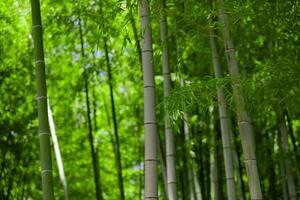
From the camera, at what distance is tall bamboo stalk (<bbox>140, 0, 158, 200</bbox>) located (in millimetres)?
2847

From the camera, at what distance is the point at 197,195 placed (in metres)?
7.21

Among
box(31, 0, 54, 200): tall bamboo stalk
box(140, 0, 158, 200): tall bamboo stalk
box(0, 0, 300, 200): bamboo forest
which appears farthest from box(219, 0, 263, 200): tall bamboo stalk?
box(31, 0, 54, 200): tall bamboo stalk

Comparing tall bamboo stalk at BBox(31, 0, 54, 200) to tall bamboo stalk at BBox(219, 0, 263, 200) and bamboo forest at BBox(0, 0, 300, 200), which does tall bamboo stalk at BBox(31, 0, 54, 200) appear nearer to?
bamboo forest at BBox(0, 0, 300, 200)

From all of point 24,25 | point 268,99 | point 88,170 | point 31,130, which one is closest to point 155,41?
point 24,25

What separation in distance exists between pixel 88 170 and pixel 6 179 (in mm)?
2159

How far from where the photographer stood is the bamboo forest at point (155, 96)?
3.21m

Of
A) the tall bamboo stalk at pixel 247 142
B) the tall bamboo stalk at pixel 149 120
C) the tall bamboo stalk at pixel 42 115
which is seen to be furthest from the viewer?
the tall bamboo stalk at pixel 247 142

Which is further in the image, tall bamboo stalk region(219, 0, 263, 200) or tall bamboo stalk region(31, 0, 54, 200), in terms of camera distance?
tall bamboo stalk region(219, 0, 263, 200)

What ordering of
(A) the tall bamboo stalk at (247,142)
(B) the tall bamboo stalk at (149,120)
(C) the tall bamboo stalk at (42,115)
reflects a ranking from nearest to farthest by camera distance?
(B) the tall bamboo stalk at (149,120)
(C) the tall bamboo stalk at (42,115)
(A) the tall bamboo stalk at (247,142)

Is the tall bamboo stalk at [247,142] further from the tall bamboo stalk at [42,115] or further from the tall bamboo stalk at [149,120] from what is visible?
the tall bamboo stalk at [42,115]

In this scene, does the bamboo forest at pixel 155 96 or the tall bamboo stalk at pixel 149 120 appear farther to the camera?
the bamboo forest at pixel 155 96

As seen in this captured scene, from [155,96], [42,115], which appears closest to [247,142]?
[155,96]

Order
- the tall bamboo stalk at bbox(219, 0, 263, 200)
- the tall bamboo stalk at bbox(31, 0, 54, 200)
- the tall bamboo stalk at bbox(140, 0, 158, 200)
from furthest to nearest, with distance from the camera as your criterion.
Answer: the tall bamboo stalk at bbox(219, 0, 263, 200) → the tall bamboo stalk at bbox(31, 0, 54, 200) → the tall bamboo stalk at bbox(140, 0, 158, 200)

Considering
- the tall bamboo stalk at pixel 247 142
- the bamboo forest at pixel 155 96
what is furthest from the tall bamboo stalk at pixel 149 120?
the tall bamboo stalk at pixel 247 142
